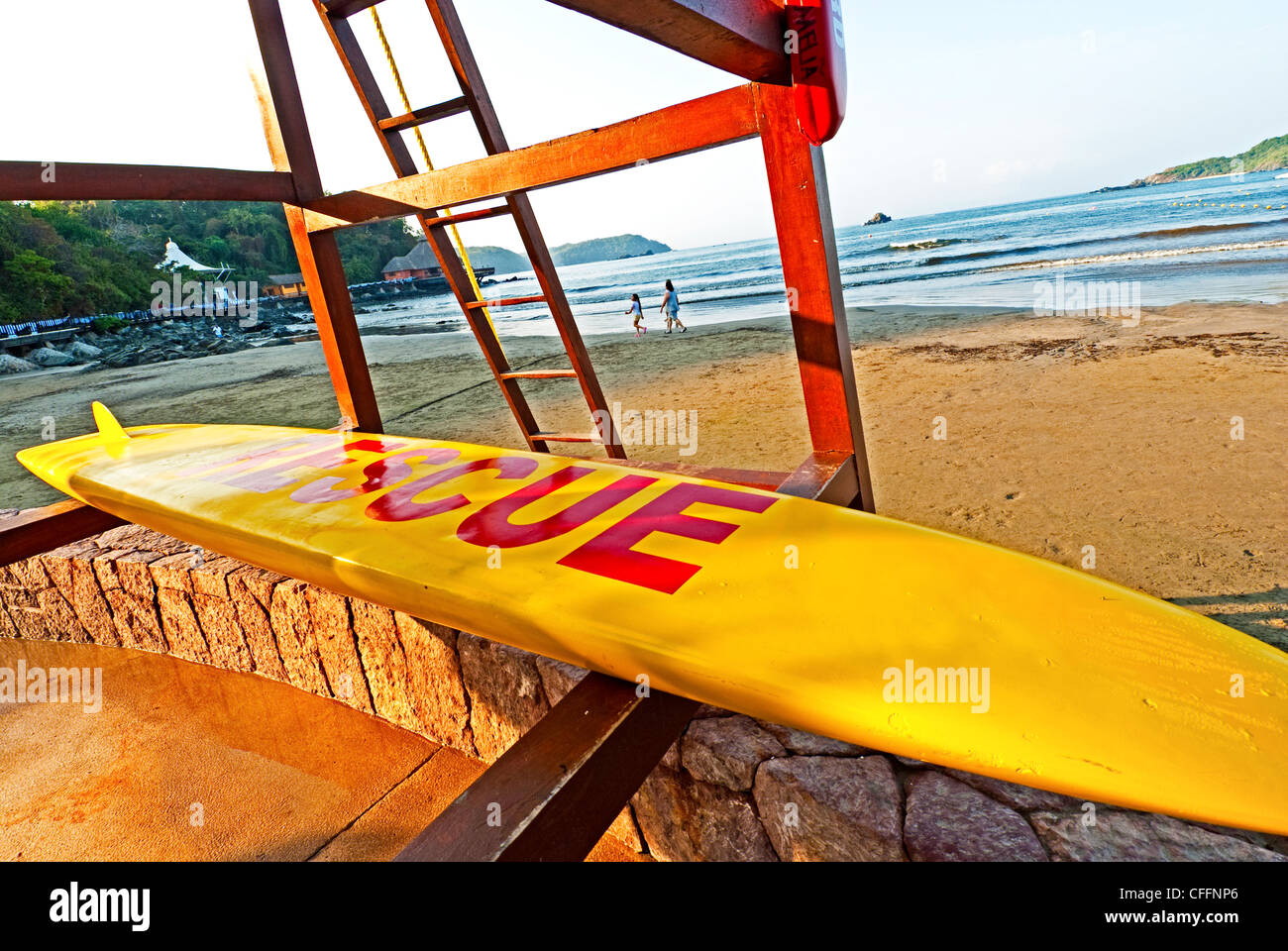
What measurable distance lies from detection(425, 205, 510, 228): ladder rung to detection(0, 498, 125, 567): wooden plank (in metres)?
1.79

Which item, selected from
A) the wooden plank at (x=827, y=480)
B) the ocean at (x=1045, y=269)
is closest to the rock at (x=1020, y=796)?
the wooden plank at (x=827, y=480)

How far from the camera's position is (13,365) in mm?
15406

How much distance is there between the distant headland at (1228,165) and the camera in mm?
61469

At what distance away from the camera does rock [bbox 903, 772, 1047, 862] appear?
1146 millimetres

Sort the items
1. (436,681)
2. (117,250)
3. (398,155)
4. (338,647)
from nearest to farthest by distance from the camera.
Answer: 1. (436,681)
2. (338,647)
3. (398,155)
4. (117,250)

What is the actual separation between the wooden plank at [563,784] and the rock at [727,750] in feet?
0.77

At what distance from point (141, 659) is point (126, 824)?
1.23 m

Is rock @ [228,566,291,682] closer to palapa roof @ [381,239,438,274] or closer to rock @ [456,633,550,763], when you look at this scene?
rock @ [456,633,550,763]

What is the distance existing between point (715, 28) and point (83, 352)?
70.2 feet

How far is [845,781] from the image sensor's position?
4.39 feet

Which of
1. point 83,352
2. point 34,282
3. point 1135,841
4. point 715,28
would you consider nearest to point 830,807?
point 1135,841

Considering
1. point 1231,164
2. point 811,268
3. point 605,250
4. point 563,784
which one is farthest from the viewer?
point 605,250

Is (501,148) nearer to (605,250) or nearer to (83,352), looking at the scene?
(83,352)

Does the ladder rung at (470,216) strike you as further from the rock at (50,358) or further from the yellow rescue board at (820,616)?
the rock at (50,358)
